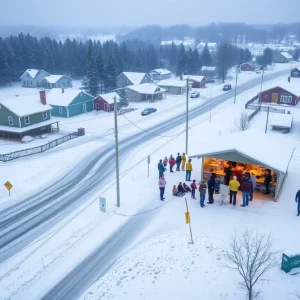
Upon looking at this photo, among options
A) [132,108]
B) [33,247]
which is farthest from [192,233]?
[132,108]

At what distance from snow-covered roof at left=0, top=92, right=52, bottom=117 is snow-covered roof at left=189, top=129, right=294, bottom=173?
24.2 m

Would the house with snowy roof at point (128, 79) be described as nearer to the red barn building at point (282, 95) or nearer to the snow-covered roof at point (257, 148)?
the red barn building at point (282, 95)

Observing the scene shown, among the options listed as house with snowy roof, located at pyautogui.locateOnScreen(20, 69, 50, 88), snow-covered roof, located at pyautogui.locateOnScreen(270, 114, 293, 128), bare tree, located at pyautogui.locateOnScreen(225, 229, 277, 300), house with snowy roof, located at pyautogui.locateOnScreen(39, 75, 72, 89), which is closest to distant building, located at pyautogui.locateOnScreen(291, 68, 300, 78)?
snow-covered roof, located at pyautogui.locateOnScreen(270, 114, 293, 128)

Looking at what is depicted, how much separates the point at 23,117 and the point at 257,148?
89.8 feet

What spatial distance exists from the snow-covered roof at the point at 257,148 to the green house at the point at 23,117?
23913 millimetres

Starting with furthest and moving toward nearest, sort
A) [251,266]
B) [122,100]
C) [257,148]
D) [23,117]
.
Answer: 1. [122,100]
2. [23,117]
3. [257,148]
4. [251,266]

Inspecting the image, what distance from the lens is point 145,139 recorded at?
37375 mm

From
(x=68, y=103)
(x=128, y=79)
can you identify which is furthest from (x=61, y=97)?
(x=128, y=79)

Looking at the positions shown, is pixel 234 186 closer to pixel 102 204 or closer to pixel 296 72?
pixel 102 204

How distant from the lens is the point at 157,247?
51.1 feet

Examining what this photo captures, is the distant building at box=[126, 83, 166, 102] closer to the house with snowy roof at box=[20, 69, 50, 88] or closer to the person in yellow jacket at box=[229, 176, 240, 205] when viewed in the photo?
the house with snowy roof at box=[20, 69, 50, 88]

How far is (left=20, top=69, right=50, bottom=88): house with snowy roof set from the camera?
273 ft

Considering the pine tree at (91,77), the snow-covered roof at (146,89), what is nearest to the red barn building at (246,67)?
the snow-covered roof at (146,89)

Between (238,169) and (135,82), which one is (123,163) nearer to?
(238,169)
